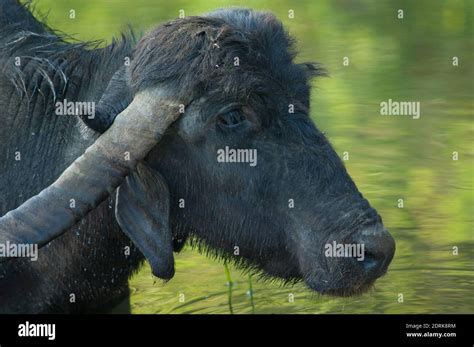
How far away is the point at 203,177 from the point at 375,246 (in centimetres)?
103

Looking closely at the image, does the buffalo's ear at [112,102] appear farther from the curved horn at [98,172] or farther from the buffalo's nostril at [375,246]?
the buffalo's nostril at [375,246]

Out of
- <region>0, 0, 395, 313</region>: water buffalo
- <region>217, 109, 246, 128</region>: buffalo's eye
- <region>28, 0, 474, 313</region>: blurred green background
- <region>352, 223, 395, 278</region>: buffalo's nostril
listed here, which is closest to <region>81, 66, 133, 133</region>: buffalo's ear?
<region>0, 0, 395, 313</region>: water buffalo

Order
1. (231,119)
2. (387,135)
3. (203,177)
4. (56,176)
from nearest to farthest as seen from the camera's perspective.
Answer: (231,119) → (203,177) → (56,176) → (387,135)

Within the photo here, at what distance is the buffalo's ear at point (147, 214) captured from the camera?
7.58 m

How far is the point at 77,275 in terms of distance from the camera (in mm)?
8039

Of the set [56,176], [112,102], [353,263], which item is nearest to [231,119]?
[112,102]

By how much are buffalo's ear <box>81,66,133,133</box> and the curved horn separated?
0.37 feet

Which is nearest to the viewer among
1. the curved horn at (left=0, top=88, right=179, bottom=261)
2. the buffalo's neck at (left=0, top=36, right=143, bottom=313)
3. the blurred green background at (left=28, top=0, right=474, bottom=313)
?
the curved horn at (left=0, top=88, right=179, bottom=261)

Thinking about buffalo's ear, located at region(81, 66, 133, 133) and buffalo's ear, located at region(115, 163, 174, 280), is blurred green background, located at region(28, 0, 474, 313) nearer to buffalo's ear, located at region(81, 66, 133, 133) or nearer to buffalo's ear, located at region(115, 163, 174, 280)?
buffalo's ear, located at region(115, 163, 174, 280)

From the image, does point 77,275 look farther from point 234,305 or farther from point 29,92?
point 234,305

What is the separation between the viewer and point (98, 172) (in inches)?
293

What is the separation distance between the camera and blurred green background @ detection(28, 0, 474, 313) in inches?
391

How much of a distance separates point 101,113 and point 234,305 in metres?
2.66

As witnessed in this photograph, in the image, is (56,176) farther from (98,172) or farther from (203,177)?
(203,177)
